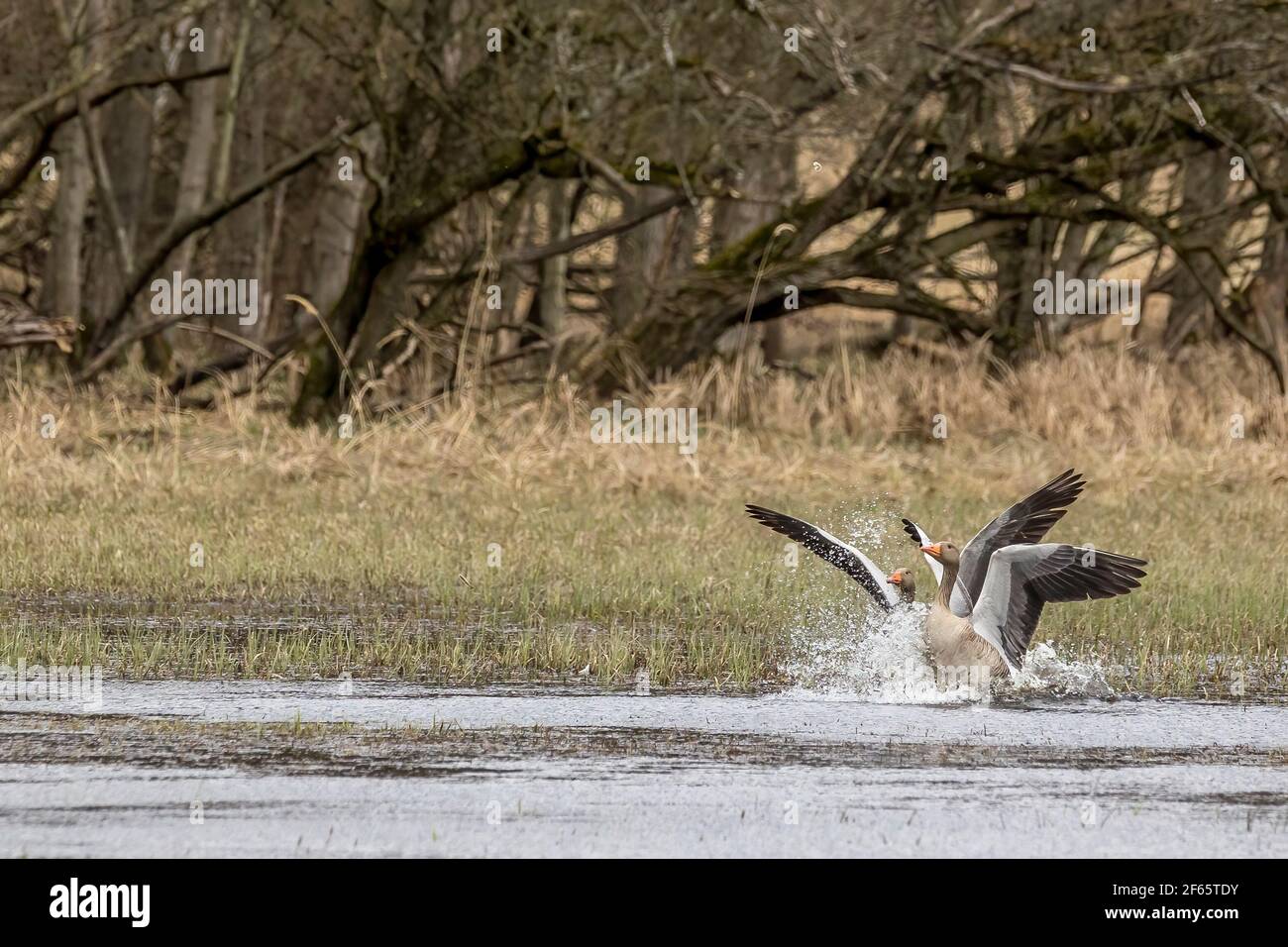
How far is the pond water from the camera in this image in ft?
18.6

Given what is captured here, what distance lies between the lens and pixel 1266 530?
518 inches

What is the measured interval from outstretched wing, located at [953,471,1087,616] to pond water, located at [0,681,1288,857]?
542mm

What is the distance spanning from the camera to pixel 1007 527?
8320 mm

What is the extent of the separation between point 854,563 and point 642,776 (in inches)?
90.9

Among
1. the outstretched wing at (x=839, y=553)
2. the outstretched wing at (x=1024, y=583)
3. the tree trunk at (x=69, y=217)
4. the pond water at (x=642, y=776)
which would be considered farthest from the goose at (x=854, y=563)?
the tree trunk at (x=69, y=217)

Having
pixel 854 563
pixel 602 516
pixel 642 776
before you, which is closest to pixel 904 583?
pixel 854 563

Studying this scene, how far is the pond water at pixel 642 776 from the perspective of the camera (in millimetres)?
5668

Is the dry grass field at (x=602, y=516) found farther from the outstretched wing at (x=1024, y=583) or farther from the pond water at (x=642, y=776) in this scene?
the pond water at (x=642, y=776)

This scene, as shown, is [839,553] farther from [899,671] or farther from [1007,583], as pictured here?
[1007,583]

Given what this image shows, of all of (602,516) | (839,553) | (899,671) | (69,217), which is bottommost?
(899,671)

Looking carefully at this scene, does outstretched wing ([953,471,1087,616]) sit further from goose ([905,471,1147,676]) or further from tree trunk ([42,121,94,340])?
tree trunk ([42,121,94,340])

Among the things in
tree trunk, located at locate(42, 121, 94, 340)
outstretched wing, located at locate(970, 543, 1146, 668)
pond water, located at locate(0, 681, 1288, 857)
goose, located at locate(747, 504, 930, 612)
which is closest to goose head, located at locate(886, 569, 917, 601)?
goose, located at locate(747, 504, 930, 612)
